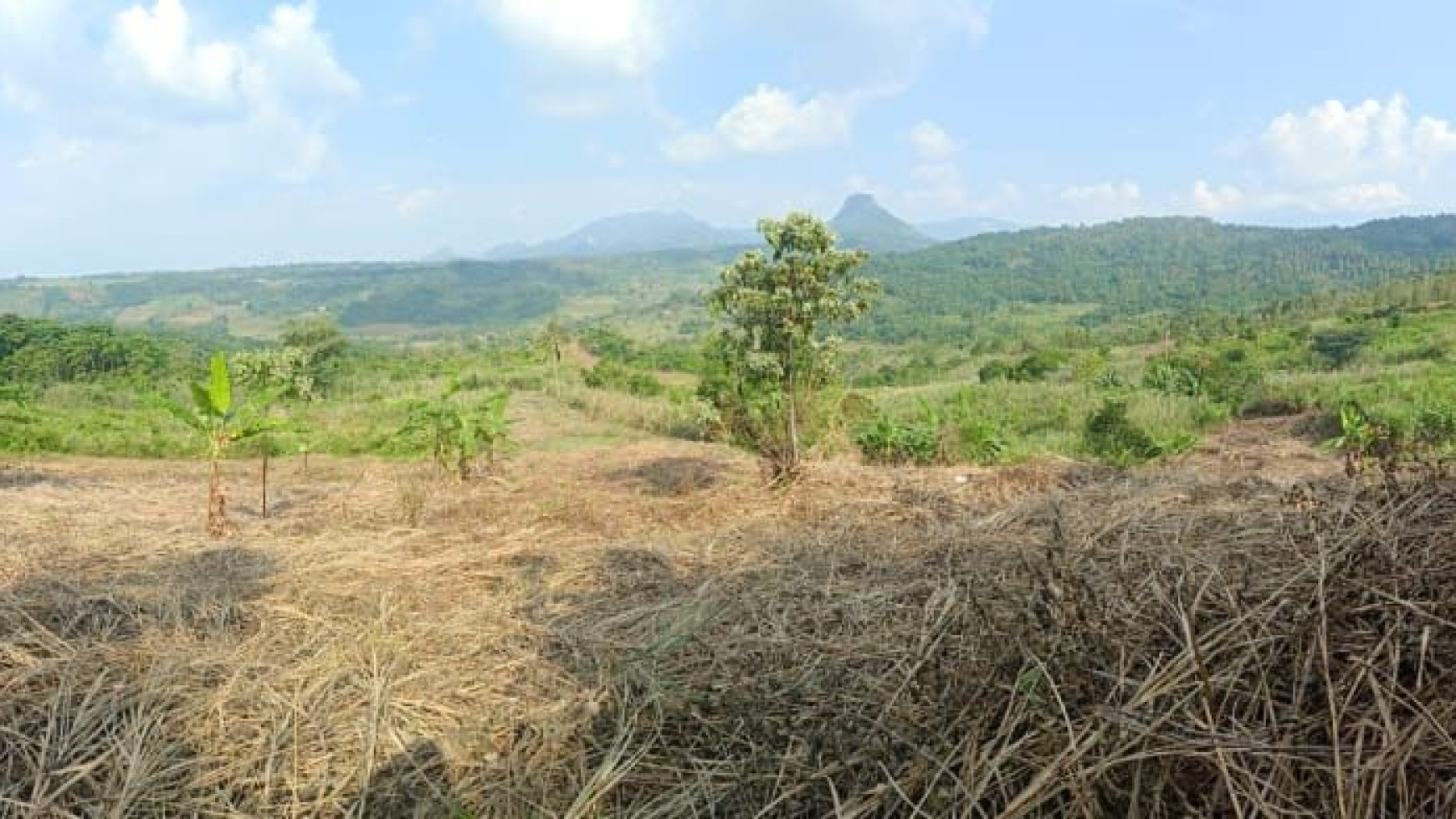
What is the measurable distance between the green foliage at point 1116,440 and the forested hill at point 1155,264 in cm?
8070

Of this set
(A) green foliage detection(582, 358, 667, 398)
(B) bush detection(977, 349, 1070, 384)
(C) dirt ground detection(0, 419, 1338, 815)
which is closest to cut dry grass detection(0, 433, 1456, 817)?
(C) dirt ground detection(0, 419, 1338, 815)

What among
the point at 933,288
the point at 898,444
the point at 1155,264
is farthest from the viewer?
the point at 1155,264

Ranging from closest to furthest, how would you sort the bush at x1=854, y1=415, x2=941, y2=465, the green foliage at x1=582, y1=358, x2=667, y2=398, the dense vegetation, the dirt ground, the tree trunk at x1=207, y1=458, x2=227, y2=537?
the dirt ground, the tree trunk at x1=207, y1=458, x2=227, y2=537, the bush at x1=854, y1=415, x2=941, y2=465, the green foliage at x1=582, y1=358, x2=667, y2=398, the dense vegetation

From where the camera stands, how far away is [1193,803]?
1679mm

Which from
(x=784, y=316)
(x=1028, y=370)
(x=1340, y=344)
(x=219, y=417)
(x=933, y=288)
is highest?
(x=933, y=288)

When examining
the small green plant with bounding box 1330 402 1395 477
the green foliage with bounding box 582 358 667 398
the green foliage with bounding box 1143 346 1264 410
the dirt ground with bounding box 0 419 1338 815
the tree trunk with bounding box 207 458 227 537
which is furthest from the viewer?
the green foliage with bounding box 582 358 667 398

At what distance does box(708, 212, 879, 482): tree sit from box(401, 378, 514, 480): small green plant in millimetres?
2477

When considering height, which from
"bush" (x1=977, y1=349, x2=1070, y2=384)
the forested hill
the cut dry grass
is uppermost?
the forested hill

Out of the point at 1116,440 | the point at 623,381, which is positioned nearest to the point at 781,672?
the point at 1116,440

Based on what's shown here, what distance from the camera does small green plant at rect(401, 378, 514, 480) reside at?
8.38 meters

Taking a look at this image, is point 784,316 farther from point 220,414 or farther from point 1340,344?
point 1340,344

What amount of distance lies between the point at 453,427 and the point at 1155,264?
135 metres

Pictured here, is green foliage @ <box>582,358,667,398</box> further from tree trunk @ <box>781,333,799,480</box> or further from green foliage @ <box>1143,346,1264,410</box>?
tree trunk @ <box>781,333,799,480</box>

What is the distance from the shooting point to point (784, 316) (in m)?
8.30
